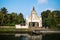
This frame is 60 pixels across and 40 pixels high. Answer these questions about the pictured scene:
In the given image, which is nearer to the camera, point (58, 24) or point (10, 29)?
point (10, 29)

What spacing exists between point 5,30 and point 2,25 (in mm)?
3506

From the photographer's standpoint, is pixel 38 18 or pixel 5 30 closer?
pixel 5 30

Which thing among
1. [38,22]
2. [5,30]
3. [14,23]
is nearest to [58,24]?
[38,22]

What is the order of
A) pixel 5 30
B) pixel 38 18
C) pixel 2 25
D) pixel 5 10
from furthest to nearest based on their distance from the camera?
pixel 5 10 < pixel 38 18 < pixel 2 25 < pixel 5 30

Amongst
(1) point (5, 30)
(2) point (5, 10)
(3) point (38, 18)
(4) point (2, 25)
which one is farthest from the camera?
(2) point (5, 10)

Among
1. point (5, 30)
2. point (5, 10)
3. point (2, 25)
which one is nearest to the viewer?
point (5, 30)

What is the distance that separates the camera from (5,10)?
127 feet

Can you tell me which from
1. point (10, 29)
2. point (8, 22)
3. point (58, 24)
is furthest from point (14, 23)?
point (58, 24)

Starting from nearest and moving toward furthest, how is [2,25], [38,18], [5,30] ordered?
1. [5,30]
2. [2,25]
3. [38,18]

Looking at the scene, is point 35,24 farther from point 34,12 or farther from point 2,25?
point 2,25

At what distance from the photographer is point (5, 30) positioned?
28.8 metres

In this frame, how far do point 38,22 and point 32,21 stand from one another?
1.07 meters

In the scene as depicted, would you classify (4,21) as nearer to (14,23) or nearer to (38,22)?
(14,23)

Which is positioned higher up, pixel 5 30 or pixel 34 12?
pixel 34 12
